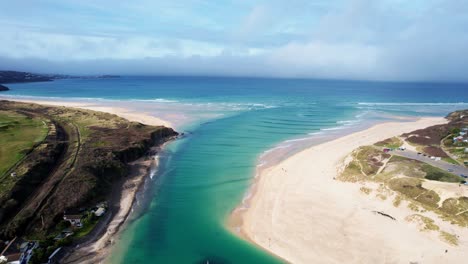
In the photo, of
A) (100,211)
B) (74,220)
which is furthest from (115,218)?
(74,220)

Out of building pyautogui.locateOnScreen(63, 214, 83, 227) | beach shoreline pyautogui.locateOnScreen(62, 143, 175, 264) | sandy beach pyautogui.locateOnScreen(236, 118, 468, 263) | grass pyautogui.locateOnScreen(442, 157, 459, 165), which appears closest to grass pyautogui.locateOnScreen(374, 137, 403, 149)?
grass pyautogui.locateOnScreen(442, 157, 459, 165)

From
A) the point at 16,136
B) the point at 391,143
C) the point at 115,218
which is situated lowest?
the point at 115,218

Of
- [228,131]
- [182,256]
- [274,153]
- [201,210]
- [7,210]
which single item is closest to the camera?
[182,256]

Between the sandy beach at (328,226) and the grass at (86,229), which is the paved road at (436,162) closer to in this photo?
the sandy beach at (328,226)

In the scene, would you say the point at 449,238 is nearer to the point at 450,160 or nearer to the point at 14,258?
the point at 450,160

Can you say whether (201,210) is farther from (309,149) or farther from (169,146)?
(309,149)

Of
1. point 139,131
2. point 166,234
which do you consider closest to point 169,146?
point 139,131
